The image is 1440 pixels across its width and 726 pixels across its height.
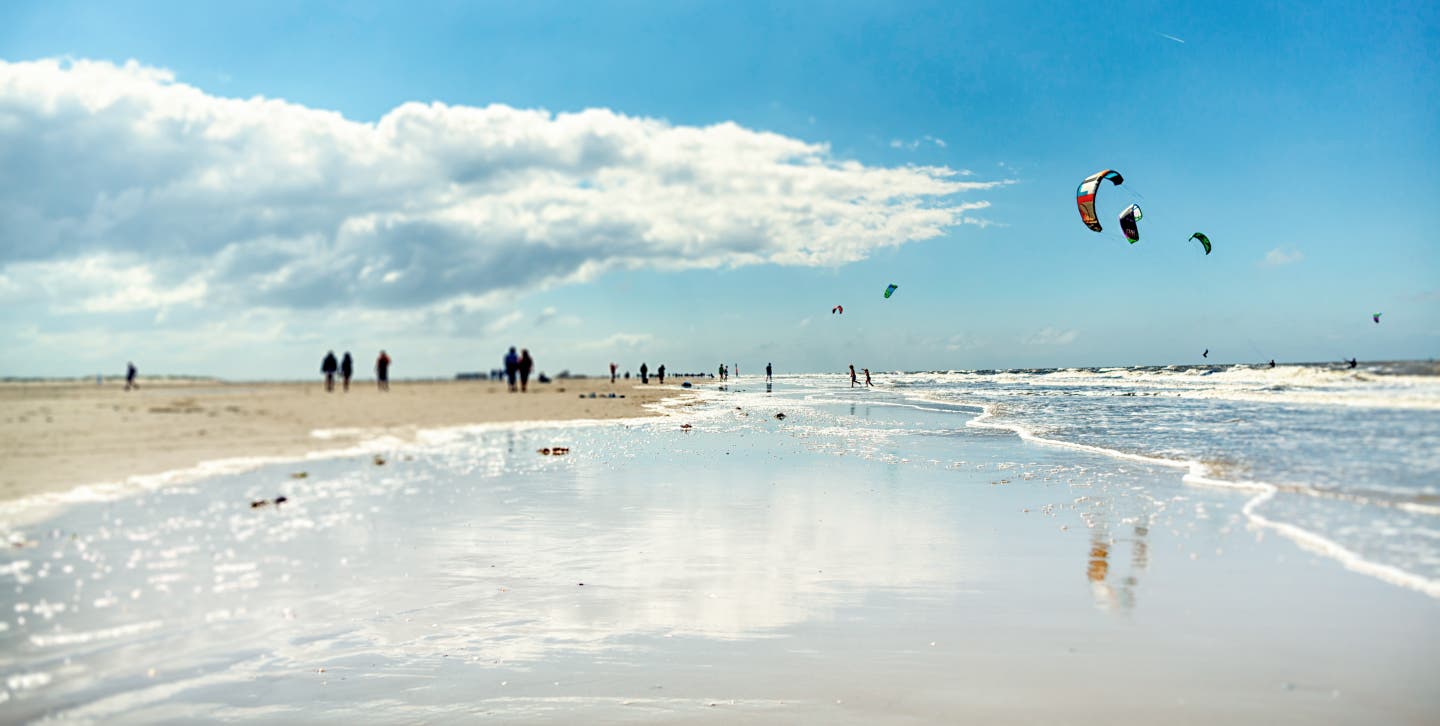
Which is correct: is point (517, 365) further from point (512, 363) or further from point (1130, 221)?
point (1130, 221)

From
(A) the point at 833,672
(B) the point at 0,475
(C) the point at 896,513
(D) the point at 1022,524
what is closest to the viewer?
(A) the point at 833,672

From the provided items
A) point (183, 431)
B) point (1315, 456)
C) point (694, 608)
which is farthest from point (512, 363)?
point (694, 608)

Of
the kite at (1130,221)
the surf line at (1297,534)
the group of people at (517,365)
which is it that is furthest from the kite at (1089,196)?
the group of people at (517,365)

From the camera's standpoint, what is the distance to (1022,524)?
8.80 meters

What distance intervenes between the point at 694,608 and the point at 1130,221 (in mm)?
33635

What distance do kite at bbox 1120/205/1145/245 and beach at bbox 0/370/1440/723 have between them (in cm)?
2479

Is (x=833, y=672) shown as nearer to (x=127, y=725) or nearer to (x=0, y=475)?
(x=127, y=725)

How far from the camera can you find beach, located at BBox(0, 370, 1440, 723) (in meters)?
4.18

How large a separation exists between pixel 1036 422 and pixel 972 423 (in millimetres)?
2159

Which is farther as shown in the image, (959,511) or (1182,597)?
(959,511)

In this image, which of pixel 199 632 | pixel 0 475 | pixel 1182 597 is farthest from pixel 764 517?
pixel 0 475

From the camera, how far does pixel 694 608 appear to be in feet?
18.9

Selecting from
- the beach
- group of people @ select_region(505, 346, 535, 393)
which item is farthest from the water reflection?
group of people @ select_region(505, 346, 535, 393)

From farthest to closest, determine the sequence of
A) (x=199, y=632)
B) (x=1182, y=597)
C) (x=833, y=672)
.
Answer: (x=1182, y=597) → (x=199, y=632) → (x=833, y=672)
